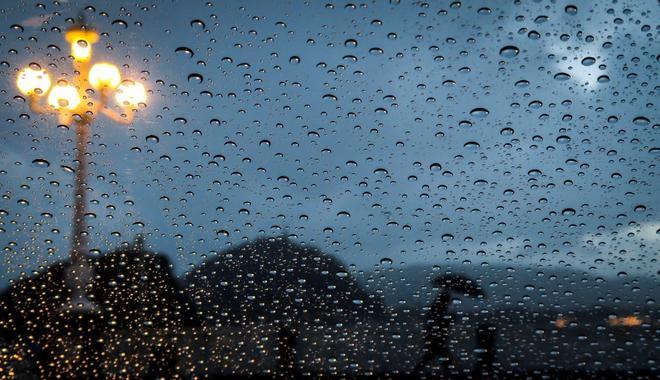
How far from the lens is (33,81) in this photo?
5.33 feet

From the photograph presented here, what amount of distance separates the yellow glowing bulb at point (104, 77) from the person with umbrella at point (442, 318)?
1.70 m

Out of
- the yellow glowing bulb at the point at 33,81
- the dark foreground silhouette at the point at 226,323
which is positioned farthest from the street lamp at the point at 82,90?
the dark foreground silhouette at the point at 226,323

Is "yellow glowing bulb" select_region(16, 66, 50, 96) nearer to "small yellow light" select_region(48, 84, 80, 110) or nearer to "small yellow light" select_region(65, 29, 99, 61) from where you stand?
"small yellow light" select_region(48, 84, 80, 110)

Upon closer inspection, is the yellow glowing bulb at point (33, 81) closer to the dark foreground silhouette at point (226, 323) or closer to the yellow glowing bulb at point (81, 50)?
the yellow glowing bulb at point (81, 50)

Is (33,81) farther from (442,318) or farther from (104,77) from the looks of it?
(442,318)

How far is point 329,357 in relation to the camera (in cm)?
185

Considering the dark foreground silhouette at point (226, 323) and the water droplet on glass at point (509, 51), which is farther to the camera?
the dark foreground silhouette at point (226, 323)

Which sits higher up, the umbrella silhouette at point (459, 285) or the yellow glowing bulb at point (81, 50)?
the yellow glowing bulb at point (81, 50)

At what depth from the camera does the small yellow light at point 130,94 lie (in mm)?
1588

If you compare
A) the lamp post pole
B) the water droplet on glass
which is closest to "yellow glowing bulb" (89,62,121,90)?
the lamp post pole

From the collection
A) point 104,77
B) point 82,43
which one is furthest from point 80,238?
point 82,43

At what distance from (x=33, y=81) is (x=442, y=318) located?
84.8 inches

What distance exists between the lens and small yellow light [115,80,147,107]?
62.5 inches

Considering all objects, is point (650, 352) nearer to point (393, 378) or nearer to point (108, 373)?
point (393, 378)
